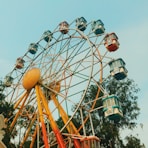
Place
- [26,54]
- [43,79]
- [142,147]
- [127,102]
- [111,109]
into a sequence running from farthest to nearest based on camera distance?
1. [127,102]
2. [142,147]
3. [26,54]
4. [43,79]
5. [111,109]

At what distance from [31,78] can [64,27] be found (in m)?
4.27

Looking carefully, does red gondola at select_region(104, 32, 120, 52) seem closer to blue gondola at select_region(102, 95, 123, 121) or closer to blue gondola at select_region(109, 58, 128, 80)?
blue gondola at select_region(109, 58, 128, 80)

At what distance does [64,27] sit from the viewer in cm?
1972

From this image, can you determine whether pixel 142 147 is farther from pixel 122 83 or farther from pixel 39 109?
pixel 39 109

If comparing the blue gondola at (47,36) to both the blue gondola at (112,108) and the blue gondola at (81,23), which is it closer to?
the blue gondola at (81,23)

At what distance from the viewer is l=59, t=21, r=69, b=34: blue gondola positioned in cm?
1944

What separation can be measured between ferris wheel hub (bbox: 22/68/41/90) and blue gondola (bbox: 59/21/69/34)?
10.5 feet

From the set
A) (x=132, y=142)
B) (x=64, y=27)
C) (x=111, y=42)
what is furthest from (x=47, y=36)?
(x=132, y=142)

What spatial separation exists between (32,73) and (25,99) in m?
1.69

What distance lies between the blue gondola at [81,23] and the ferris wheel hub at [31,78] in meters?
3.92

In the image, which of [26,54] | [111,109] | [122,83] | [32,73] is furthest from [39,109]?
[122,83]

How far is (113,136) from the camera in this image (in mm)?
23812

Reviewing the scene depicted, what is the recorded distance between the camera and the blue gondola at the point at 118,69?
16.2 m

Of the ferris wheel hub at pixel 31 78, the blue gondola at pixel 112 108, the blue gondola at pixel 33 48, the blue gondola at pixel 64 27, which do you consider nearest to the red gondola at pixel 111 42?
the blue gondola at pixel 64 27
